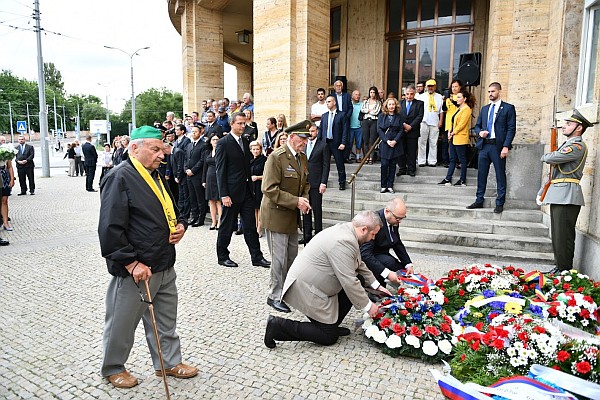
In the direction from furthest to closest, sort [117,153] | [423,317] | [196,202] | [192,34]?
[192,34] → [117,153] → [196,202] → [423,317]

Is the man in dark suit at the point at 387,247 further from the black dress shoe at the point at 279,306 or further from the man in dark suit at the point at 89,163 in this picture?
the man in dark suit at the point at 89,163

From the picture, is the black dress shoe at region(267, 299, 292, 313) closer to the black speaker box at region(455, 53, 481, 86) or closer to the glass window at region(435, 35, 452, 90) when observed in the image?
the black speaker box at region(455, 53, 481, 86)

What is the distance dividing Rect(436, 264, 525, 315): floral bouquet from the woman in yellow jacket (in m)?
3.85

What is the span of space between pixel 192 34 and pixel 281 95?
718cm

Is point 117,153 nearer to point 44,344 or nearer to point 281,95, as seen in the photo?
point 281,95

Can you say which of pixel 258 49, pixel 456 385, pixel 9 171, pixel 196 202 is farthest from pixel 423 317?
pixel 9 171

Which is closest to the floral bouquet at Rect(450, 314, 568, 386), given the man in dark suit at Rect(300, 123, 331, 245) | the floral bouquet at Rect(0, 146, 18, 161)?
the man in dark suit at Rect(300, 123, 331, 245)

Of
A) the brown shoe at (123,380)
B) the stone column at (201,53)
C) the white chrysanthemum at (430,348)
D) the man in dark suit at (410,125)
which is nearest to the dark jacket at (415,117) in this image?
the man in dark suit at (410,125)

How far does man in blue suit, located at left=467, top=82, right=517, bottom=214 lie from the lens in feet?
25.0

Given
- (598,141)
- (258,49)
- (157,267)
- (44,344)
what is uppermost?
(258,49)

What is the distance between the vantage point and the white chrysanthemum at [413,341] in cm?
373

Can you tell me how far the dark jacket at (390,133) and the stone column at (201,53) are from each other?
926 cm

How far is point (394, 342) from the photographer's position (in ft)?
12.4

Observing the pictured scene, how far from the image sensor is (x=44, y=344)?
404 centimetres
